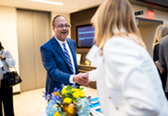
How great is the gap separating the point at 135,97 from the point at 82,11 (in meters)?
5.30

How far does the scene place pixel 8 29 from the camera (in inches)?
182

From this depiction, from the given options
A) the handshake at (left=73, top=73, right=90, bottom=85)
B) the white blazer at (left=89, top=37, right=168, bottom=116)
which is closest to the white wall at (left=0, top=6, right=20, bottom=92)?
the handshake at (left=73, top=73, right=90, bottom=85)

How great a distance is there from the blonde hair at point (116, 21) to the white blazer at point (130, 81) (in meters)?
0.06

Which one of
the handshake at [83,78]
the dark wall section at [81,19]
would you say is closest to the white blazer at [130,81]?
the handshake at [83,78]

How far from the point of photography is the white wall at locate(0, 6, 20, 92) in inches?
177

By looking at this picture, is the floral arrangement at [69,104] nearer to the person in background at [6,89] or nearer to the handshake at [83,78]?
the handshake at [83,78]

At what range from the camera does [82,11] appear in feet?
18.4

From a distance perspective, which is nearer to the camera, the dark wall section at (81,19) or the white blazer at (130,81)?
the white blazer at (130,81)

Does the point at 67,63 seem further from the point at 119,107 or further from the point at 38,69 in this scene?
the point at 38,69

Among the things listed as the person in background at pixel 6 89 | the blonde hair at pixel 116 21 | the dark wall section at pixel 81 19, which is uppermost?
the dark wall section at pixel 81 19

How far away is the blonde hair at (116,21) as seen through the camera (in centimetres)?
80

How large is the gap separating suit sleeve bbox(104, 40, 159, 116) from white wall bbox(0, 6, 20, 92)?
4.51 m

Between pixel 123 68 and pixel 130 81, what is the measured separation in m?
0.06

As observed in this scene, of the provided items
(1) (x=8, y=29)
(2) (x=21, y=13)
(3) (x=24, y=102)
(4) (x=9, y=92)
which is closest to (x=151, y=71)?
(4) (x=9, y=92)
